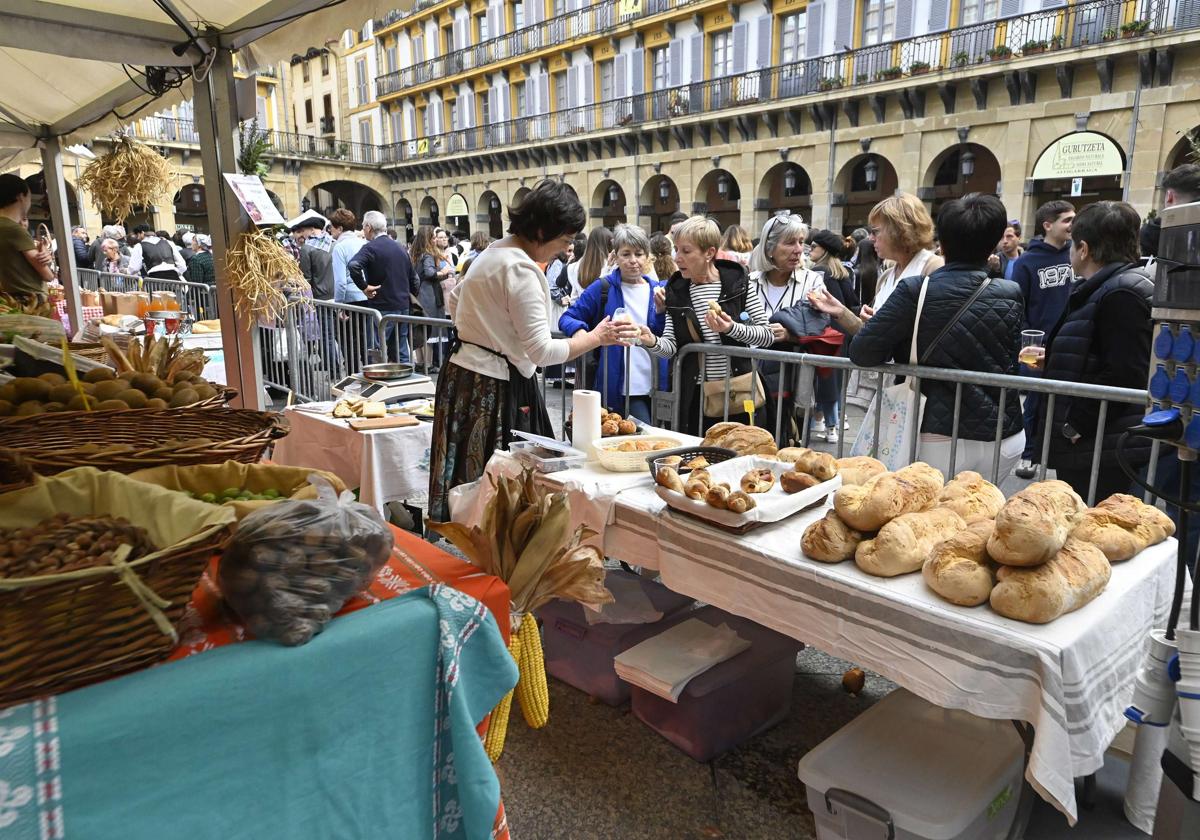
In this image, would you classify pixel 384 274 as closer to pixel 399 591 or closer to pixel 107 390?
pixel 107 390

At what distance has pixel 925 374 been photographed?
3057mm

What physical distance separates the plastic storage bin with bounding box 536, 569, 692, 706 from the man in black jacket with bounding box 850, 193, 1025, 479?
4.32 ft

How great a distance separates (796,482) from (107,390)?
198 cm

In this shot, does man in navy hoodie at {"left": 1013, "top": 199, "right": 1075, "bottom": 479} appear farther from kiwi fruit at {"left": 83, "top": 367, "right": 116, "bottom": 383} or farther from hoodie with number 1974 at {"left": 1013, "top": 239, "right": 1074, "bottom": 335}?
kiwi fruit at {"left": 83, "top": 367, "right": 116, "bottom": 383}

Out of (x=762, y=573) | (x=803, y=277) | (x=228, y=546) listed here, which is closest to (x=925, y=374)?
(x=762, y=573)

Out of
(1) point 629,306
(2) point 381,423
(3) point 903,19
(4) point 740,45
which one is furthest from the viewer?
(4) point 740,45

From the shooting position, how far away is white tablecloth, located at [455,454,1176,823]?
5.36 feet

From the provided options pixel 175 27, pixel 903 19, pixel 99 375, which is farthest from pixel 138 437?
pixel 903 19

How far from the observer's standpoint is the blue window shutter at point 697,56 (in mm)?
30359

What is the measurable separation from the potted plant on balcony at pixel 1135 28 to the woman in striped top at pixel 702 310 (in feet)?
66.6

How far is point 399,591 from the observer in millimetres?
1500

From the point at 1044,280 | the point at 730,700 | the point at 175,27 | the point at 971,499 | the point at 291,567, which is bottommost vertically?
the point at 730,700

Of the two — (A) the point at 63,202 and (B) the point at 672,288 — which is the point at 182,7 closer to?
(B) the point at 672,288

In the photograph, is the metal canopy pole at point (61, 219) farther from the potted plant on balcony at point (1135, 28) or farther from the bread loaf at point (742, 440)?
the potted plant on balcony at point (1135, 28)
